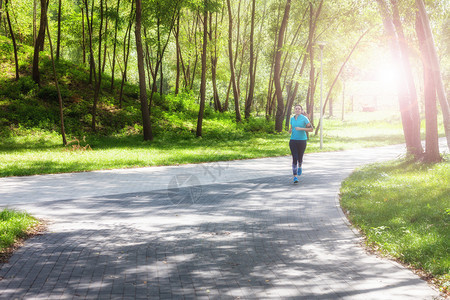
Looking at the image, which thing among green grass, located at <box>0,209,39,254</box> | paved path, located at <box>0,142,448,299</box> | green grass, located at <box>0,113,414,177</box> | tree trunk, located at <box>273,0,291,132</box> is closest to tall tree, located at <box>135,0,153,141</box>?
green grass, located at <box>0,113,414,177</box>

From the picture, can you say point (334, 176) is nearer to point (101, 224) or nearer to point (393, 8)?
point (393, 8)

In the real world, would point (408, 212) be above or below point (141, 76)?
below

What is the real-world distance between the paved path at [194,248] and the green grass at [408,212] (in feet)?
1.06

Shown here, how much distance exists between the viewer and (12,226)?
21.3ft

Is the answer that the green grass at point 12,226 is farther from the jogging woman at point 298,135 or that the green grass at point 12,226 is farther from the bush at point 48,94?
the bush at point 48,94

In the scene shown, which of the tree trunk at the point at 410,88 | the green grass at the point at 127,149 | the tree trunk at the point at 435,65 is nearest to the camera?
the tree trunk at the point at 435,65

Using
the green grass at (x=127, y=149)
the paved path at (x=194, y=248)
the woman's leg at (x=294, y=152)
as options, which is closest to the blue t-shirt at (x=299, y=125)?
the woman's leg at (x=294, y=152)

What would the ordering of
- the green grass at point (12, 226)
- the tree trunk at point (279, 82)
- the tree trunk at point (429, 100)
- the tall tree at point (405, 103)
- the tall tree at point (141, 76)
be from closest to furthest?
the green grass at point (12, 226)
the tree trunk at point (429, 100)
the tall tree at point (405, 103)
the tall tree at point (141, 76)
the tree trunk at point (279, 82)

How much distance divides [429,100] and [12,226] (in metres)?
10.5

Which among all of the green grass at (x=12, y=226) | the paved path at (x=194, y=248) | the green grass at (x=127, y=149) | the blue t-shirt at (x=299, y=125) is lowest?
the paved path at (x=194, y=248)

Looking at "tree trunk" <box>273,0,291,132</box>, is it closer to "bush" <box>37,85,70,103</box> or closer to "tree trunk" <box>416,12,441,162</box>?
"bush" <box>37,85,70,103</box>

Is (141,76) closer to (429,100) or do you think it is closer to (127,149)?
(127,149)

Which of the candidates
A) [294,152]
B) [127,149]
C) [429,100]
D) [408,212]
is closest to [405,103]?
[429,100]

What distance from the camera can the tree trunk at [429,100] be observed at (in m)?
11.1
